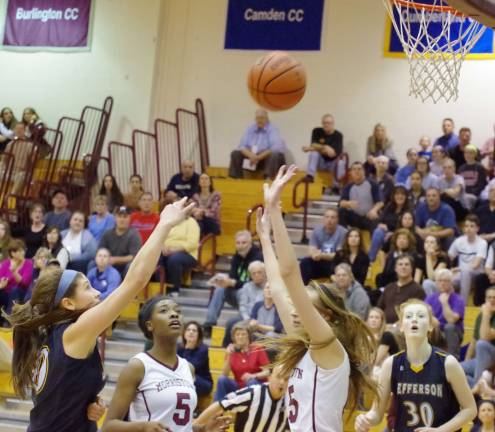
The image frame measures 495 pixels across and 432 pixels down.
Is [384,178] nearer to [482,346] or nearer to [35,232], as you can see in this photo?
[482,346]

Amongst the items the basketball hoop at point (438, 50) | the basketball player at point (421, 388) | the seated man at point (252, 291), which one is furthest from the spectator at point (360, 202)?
the basketball player at point (421, 388)

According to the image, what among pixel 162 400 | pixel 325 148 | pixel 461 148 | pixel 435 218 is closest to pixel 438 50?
pixel 162 400

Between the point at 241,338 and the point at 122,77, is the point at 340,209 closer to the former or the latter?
the point at 241,338

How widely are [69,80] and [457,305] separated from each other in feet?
29.1

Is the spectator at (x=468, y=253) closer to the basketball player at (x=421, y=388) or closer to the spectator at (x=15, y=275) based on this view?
the spectator at (x=15, y=275)

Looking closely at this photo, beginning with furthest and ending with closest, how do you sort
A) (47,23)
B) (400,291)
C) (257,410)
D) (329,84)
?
1. (47,23)
2. (329,84)
3. (400,291)
4. (257,410)

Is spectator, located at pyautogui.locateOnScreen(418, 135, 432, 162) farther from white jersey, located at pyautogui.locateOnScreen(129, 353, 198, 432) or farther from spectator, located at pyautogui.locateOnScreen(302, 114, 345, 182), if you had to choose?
white jersey, located at pyautogui.locateOnScreen(129, 353, 198, 432)

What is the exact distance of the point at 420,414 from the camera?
16.3ft

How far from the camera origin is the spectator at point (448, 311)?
8828 millimetres

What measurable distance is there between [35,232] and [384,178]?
467 cm

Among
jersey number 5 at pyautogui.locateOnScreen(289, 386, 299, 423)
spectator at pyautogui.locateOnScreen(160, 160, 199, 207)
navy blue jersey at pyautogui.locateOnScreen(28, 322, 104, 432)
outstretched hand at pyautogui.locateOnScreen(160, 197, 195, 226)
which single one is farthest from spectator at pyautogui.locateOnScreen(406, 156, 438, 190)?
navy blue jersey at pyautogui.locateOnScreen(28, 322, 104, 432)

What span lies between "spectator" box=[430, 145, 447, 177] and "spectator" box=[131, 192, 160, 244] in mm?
3793

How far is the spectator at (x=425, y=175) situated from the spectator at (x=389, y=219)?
0.67 meters

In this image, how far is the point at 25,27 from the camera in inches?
635
